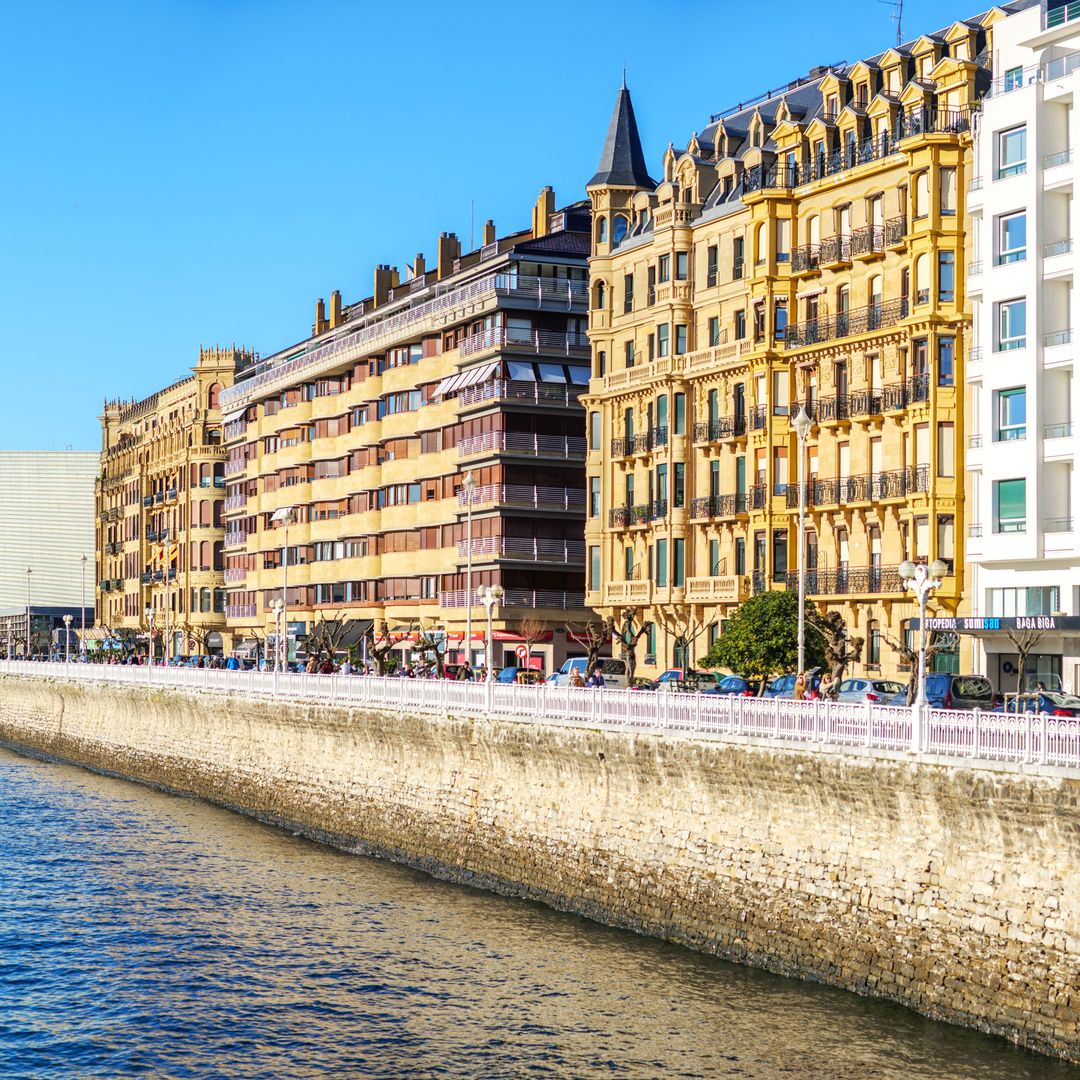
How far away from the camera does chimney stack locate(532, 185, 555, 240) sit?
9369 centimetres

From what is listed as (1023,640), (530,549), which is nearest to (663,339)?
(530,549)

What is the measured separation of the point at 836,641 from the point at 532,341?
1256 inches

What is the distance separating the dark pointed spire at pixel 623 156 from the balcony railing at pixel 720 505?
1596cm

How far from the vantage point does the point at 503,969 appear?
1238 inches

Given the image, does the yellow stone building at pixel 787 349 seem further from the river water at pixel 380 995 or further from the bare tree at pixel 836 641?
the river water at pixel 380 995

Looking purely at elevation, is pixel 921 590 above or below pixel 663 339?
below

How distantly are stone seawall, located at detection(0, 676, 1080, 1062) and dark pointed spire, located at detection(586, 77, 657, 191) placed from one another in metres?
33.8

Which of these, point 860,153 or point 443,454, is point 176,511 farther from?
point 860,153

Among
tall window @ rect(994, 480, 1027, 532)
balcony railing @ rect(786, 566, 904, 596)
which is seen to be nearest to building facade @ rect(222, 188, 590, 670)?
balcony railing @ rect(786, 566, 904, 596)

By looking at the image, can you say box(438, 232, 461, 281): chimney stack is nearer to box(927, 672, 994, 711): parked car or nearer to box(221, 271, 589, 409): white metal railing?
box(221, 271, 589, 409): white metal railing

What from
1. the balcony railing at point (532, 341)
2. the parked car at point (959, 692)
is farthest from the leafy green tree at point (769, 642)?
the balcony railing at point (532, 341)

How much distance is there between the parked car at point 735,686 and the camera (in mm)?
50375

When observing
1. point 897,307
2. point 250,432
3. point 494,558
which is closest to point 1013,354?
point 897,307

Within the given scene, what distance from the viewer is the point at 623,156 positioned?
7800 cm
